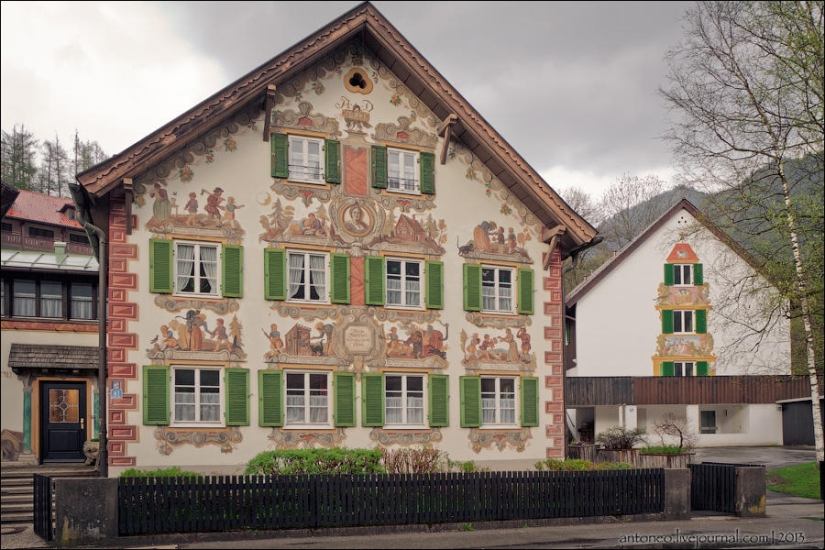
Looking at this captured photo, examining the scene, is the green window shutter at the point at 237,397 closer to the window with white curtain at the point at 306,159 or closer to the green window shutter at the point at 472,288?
the window with white curtain at the point at 306,159

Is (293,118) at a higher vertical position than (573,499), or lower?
higher

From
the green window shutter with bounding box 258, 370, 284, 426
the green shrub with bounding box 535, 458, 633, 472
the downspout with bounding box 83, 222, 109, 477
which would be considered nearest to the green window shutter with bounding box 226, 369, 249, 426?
the green window shutter with bounding box 258, 370, 284, 426

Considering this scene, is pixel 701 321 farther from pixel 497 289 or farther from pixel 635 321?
pixel 497 289

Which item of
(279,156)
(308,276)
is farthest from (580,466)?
(279,156)

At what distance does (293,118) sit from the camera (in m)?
24.8

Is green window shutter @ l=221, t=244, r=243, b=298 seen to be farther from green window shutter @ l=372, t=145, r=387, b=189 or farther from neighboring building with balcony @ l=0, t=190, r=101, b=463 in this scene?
neighboring building with balcony @ l=0, t=190, r=101, b=463

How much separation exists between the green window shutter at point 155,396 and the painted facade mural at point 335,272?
99 mm

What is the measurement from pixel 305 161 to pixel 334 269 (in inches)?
120

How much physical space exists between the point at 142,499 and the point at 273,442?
254 inches

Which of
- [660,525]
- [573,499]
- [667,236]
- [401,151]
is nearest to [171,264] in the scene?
A: [401,151]

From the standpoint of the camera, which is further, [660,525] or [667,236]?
[667,236]

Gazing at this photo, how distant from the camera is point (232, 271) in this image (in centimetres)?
2348

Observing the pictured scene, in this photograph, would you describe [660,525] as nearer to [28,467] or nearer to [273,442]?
[273,442]

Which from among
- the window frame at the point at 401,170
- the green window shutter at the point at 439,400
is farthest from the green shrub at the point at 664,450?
the window frame at the point at 401,170
